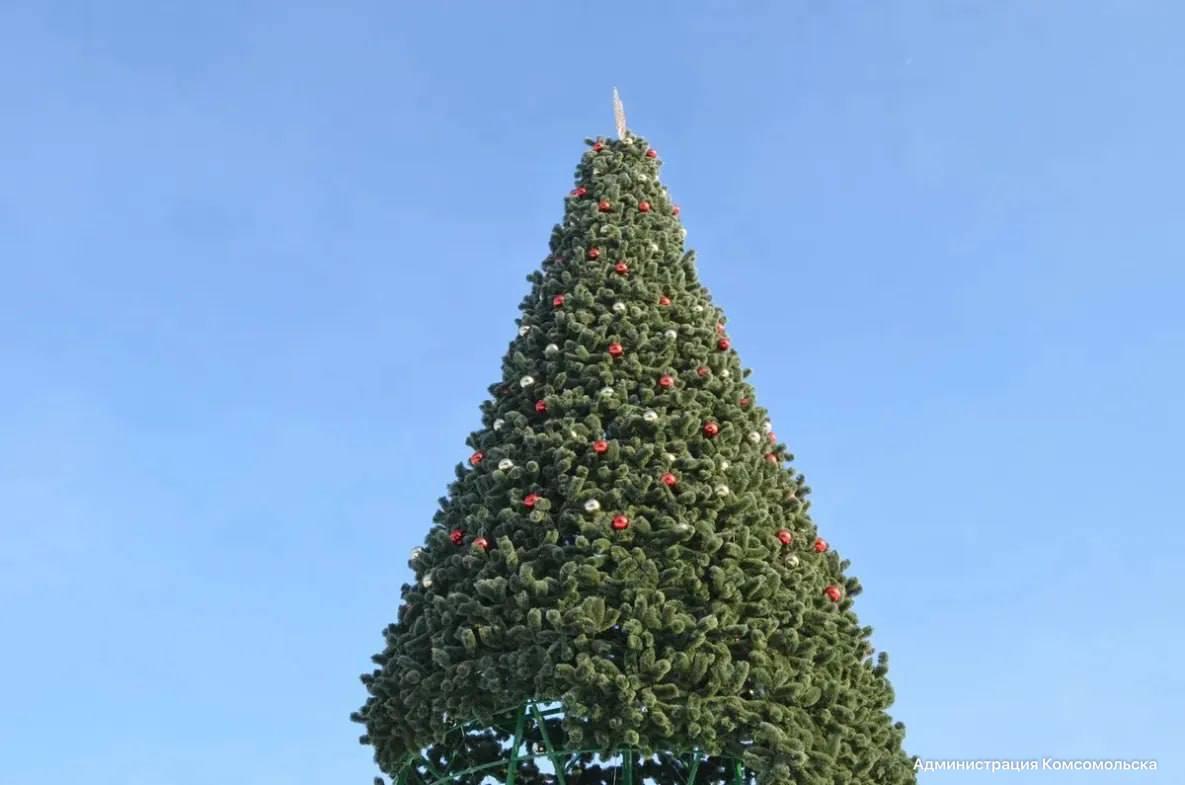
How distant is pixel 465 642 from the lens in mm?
9023

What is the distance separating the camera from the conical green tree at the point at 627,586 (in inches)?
340

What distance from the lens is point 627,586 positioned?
895 cm

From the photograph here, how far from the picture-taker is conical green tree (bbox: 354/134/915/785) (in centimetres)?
865

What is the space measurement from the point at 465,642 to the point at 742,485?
250cm

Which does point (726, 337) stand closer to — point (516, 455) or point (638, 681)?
point (516, 455)

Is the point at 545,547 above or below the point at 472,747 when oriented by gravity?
above

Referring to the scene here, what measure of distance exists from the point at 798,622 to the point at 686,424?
1780 mm

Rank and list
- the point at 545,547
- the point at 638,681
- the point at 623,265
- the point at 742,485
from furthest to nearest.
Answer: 1. the point at 623,265
2. the point at 742,485
3. the point at 545,547
4. the point at 638,681

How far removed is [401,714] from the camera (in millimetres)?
9523

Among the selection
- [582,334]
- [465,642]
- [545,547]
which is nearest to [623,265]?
[582,334]

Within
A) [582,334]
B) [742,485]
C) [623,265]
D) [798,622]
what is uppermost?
[623,265]

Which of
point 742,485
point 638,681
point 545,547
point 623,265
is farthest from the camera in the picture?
point 623,265

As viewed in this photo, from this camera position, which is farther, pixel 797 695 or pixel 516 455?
pixel 516 455

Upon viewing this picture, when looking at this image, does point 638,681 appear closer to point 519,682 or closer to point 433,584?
point 519,682
